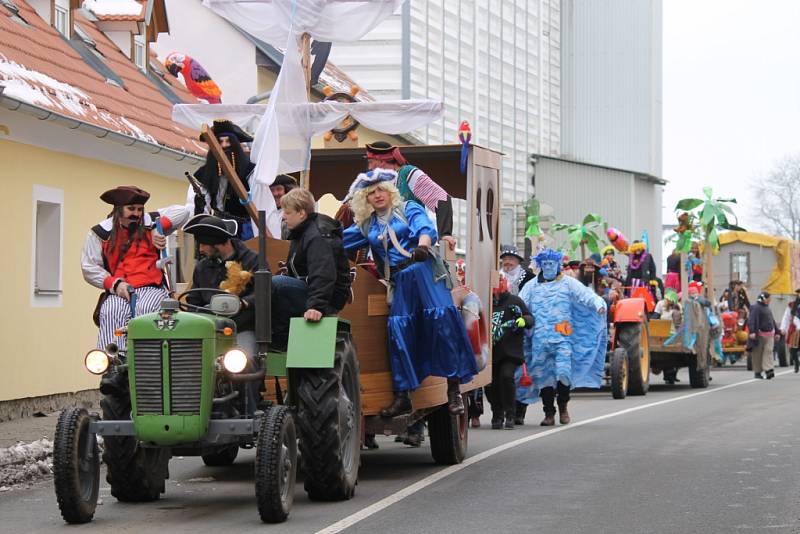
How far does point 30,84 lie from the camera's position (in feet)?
58.2

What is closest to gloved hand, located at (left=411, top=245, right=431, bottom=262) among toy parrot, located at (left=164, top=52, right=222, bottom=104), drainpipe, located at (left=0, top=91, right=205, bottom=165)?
drainpipe, located at (left=0, top=91, right=205, bottom=165)

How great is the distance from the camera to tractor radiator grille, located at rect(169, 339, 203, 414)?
9.20 metres

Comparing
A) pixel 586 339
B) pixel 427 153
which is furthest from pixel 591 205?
pixel 427 153

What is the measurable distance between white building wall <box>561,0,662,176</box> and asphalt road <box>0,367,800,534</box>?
44661 mm

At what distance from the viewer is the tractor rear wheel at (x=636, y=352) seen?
23578 millimetres

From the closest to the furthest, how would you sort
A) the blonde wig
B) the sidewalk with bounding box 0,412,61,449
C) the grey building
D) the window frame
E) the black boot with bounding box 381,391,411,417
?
the black boot with bounding box 381,391,411,417 → the blonde wig → the sidewalk with bounding box 0,412,61,449 → the window frame → the grey building

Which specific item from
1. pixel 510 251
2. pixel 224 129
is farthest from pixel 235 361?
pixel 510 251

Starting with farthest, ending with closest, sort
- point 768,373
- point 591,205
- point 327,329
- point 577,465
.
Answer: point 591,205
point 768,373
point 577,465
point 327,329

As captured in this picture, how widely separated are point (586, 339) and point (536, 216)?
11684 millimetres

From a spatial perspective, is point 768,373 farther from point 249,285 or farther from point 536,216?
point 249,285

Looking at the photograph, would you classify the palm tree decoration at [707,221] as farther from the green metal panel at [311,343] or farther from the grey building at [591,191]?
the grey building at [591,191]

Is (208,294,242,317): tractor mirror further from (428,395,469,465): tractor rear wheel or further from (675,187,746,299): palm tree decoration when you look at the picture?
(675,187,746,299): palm tree decoration

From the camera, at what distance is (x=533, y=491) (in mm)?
10883

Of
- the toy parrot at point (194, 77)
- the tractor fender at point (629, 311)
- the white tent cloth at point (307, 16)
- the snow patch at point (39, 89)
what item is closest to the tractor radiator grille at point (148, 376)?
the white tent cloth at point (307, 16)
